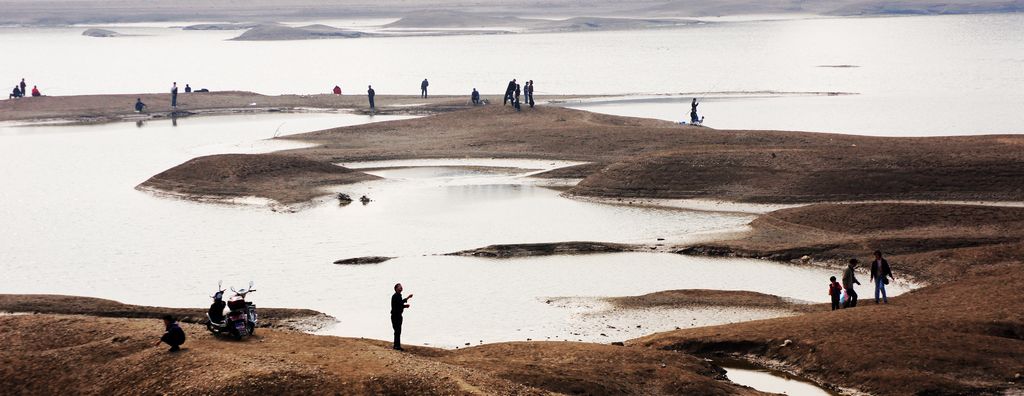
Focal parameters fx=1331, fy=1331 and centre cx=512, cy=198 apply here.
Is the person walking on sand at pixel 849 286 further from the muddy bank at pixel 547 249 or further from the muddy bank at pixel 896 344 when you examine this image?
the muddy bank at pixel 547 249

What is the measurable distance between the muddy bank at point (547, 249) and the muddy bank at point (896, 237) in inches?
80.8

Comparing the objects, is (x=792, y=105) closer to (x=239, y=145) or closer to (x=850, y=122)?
(x=850, y=122)

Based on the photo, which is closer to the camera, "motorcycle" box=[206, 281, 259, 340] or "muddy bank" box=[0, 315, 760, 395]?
"muddy bank" box=[0, 315, 760, 395]

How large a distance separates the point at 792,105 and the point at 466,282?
54.7 metres

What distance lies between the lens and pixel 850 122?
74.2 metres

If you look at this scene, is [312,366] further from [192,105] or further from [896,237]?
[192,105]

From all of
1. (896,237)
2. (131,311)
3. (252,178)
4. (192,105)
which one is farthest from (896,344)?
(192,105)

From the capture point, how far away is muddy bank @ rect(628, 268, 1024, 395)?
75.7ft

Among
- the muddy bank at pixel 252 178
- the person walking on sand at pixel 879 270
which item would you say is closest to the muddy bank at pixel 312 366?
the person walking on sand at pixel 879 270

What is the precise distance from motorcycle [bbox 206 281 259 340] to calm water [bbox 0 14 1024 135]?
51348 millimetres

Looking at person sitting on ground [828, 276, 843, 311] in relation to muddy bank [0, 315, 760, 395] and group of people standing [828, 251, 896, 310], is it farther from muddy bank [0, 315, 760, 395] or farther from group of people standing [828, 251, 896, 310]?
muddy bank [0, 315, 760, 395]

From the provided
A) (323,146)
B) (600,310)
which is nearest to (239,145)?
(323,146)

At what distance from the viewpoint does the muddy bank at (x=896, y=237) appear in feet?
108

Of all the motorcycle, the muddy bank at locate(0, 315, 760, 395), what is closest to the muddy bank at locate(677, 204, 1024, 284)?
the muddy bank at locate(0, 315, 760, 395)
